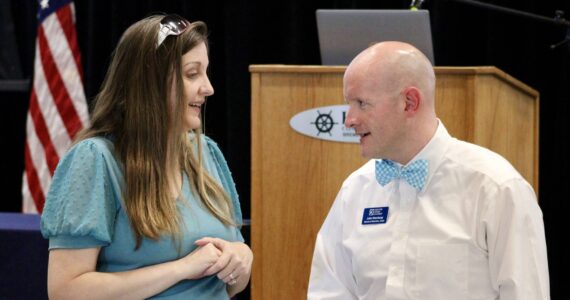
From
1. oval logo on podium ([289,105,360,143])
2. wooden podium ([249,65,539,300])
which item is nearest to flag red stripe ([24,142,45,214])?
wooden podium ([249,65,539,300])

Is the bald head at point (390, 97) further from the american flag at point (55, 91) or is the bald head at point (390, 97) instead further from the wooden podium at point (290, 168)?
the american flag at point (55, 91)

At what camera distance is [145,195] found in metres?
2.34

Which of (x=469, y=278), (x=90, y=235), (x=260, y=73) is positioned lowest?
(x=469, y=278)

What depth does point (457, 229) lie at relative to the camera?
2.45 meters

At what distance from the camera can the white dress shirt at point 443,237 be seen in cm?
234

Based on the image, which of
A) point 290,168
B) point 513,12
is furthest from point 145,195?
point 513,12

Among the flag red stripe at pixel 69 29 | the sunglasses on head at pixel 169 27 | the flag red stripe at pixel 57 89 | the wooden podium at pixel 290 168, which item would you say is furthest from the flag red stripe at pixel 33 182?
the sunglasses on head at pixel 169 27

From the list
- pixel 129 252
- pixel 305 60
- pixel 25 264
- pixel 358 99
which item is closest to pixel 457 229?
pixel 358 99

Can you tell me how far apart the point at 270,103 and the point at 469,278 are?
41.7 inches

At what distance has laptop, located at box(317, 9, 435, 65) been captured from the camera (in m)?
3.28

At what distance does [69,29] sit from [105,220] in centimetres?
317

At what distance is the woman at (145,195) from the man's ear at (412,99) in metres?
0.55

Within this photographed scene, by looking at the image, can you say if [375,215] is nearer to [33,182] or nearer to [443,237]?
[443,237]

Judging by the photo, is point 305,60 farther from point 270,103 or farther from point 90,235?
point 90,235
